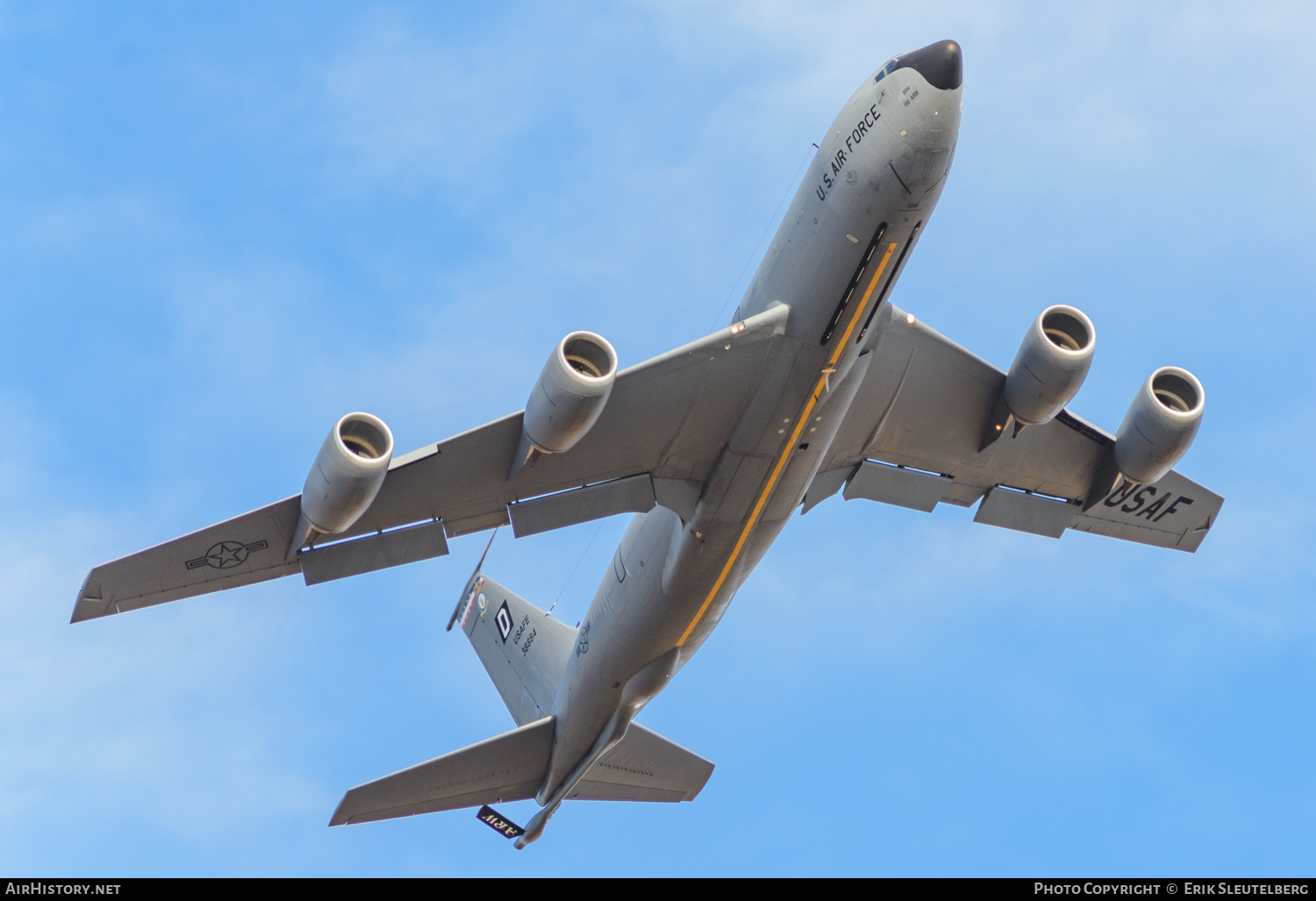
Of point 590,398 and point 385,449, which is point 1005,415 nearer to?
point 590,398

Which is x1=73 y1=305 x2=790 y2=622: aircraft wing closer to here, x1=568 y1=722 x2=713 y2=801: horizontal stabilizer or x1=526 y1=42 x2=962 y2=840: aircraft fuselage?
x1=526 y1=42 x2=962 y2=840: aircraft fuselage

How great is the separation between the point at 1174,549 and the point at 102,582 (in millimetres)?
17706

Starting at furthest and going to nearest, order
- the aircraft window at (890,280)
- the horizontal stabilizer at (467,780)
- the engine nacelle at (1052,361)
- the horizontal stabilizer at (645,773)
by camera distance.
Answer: the horizontal stabilizer at (645,773) → the horizontal stabilizer at (467,780) → the engine nacelle at (1052,361) → the aircraft window at (890,280)

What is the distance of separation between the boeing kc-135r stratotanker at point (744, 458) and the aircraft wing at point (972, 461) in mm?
35

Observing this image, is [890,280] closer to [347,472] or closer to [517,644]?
[347,472]

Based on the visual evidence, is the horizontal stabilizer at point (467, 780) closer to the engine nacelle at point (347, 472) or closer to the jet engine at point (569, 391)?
the engine nacelle at point (347, 472)

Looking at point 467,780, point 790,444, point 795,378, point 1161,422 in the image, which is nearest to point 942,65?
point 795,378

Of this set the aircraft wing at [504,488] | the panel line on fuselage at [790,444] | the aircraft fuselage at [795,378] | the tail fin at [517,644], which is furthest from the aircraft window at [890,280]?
the tail fin at [517,644]

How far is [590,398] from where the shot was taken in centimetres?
1772

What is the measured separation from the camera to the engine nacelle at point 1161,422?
20.2 metres

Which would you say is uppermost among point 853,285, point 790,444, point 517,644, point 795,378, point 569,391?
point 517,644

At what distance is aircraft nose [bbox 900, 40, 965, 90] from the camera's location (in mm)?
16969

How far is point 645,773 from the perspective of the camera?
2705 cm

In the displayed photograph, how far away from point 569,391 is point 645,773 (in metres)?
11.8
